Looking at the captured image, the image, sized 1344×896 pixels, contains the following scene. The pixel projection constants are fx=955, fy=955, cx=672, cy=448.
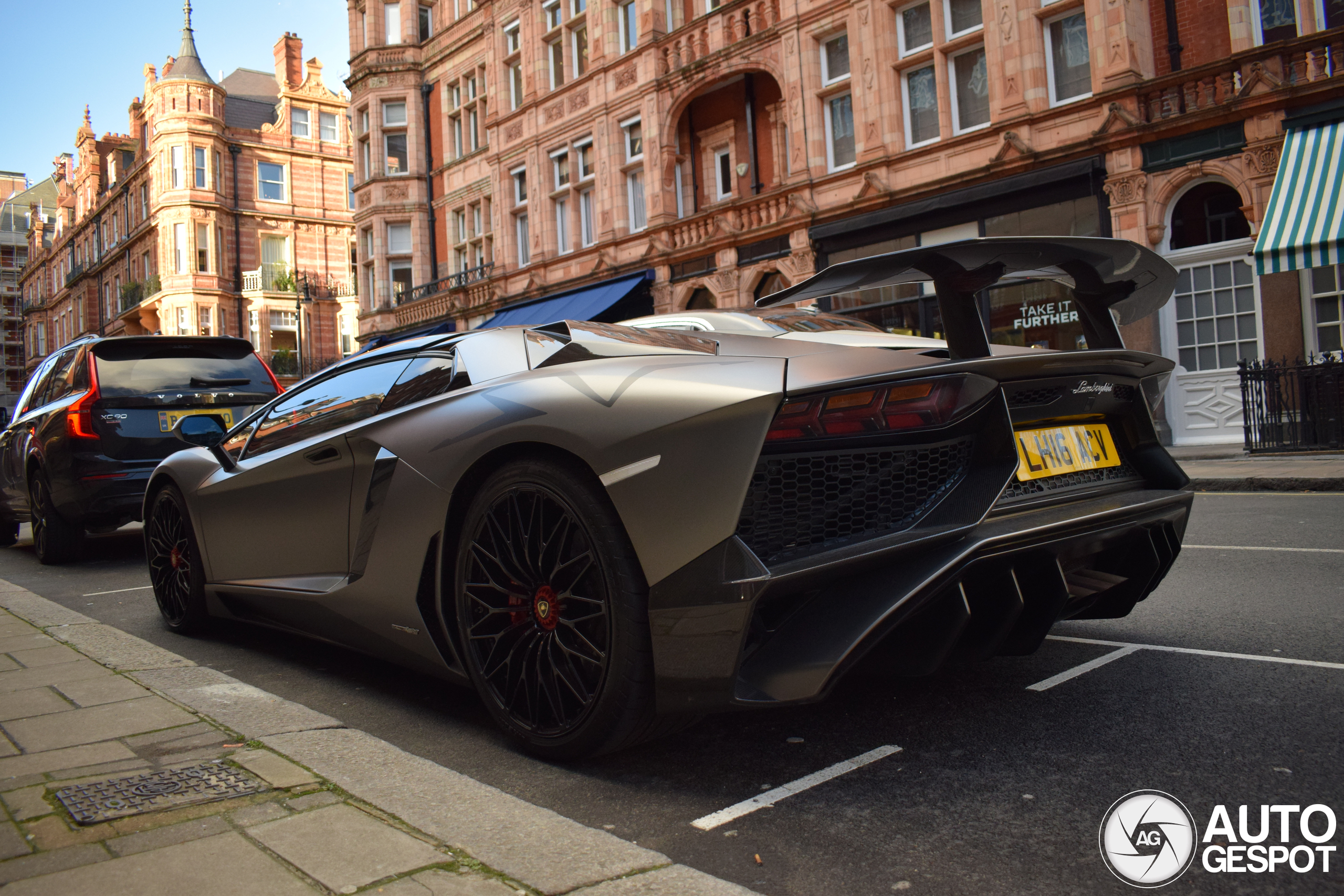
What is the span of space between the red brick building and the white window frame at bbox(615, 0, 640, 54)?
2612 centimetres

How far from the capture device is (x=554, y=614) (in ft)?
8.36

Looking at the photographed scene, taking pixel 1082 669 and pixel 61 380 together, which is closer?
pixel 1082 669

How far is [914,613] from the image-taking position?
7.24 ft

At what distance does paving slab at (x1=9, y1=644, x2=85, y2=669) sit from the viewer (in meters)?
3.67

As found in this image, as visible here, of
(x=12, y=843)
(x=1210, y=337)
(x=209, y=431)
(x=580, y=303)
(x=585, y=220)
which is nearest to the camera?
(x=12, y=843)

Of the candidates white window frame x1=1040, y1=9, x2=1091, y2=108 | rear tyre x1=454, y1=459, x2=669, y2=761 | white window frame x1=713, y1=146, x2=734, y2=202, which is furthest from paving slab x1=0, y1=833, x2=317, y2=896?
white window frame x1=713, y1=146, x2=734, y2=202

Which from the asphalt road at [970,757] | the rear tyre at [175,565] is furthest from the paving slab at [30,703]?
the rear tyre at [175,565]

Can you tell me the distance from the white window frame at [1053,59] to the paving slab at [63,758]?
14325mm

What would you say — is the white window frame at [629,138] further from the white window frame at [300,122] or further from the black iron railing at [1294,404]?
the white window frame at [300,122]

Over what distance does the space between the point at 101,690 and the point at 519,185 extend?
2284 cm

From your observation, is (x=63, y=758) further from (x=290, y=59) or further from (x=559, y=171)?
(x=290, y=59)

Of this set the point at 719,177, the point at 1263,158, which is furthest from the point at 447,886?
the point at 719,177

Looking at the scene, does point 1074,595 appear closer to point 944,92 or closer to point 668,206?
point 944,92

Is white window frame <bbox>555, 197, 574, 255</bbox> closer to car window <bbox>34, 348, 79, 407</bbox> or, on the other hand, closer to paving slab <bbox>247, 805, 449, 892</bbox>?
car window <bbox>34, 348, 79, 407</bbox>
